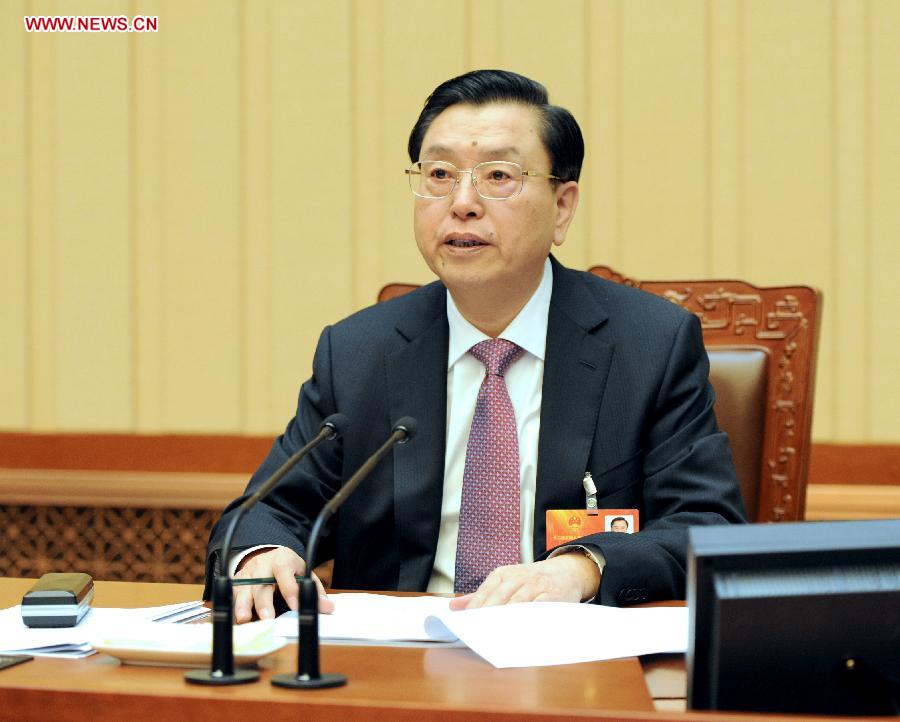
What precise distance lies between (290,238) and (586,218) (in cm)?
87

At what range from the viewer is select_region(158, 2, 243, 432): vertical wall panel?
3.38 metres

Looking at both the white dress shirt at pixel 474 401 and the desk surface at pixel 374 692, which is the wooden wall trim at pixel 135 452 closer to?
the white dress shirt at pixel 474 401

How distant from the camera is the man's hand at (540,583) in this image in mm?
1503

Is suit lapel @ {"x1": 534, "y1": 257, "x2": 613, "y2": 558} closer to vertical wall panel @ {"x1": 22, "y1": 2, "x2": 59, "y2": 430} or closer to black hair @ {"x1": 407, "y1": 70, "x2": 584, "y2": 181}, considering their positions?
black hair @ {"x1": 407, "y1": 70, "x2": 584, "y2": 181}

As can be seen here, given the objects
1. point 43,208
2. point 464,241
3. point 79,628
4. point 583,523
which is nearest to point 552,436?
point 583,523

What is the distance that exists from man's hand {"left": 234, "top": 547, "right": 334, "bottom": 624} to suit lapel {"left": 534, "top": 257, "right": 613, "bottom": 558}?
1.69ft

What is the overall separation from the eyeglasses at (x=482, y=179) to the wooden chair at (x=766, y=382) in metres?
0.51

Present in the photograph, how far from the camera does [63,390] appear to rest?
3.47 m

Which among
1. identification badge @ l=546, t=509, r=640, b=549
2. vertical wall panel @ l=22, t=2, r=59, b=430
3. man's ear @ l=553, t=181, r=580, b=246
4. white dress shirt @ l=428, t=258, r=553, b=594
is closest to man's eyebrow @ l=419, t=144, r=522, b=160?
man's ear @ l=553, t=181, r=580, b=246

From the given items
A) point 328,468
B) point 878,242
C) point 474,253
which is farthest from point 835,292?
point 328,468

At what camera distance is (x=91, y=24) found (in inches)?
135

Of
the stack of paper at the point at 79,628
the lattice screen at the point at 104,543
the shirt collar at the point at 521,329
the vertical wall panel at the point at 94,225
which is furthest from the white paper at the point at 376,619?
the vertical wall panel at the point at 94,225

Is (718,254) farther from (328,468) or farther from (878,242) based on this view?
(328,468)

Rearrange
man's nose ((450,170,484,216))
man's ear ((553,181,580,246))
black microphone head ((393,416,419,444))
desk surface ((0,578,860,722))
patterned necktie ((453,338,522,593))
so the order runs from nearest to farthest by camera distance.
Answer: desk surface ((0,578,860,722)) < black microphone head ((393,416,419,444)) < patterned necktie ((453,338,522,593)) < man's nose ((450,170,484,216)) < man's ear ((553,181,580,246))
